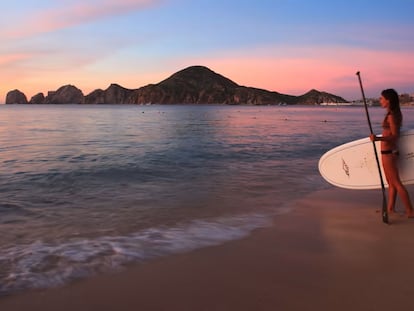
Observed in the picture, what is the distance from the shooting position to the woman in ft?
19.2

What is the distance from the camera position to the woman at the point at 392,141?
5.84 metres

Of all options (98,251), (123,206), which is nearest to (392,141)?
(98,251)

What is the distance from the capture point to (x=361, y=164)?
7.07 metres

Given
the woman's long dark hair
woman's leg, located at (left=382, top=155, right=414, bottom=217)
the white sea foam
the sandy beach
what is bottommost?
the white sea foam

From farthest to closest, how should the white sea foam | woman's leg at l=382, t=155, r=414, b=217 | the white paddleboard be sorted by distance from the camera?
the white paddleboard
woman's leg at l=382, t=155, r=414, b=217
the white sea foam

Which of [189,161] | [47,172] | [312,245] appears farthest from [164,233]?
[189,161]

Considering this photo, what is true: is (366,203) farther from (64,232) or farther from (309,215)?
(64,232)

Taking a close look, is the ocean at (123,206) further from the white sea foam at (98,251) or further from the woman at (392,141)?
the woman at (392,141)

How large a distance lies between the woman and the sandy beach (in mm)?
550

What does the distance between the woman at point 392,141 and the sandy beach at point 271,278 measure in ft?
1.81

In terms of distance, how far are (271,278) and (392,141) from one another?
10.6 feet

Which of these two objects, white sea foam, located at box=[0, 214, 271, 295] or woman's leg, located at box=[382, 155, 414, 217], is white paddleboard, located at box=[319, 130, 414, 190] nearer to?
woman's leg, located at box=[382, 155, 414, 217]

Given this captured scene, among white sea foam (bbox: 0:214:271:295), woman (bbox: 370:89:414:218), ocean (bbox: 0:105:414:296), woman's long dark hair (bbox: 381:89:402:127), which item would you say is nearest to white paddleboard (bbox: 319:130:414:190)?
woman (bbox: 370:89:414:218)

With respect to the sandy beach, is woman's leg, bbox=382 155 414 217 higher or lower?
higher
